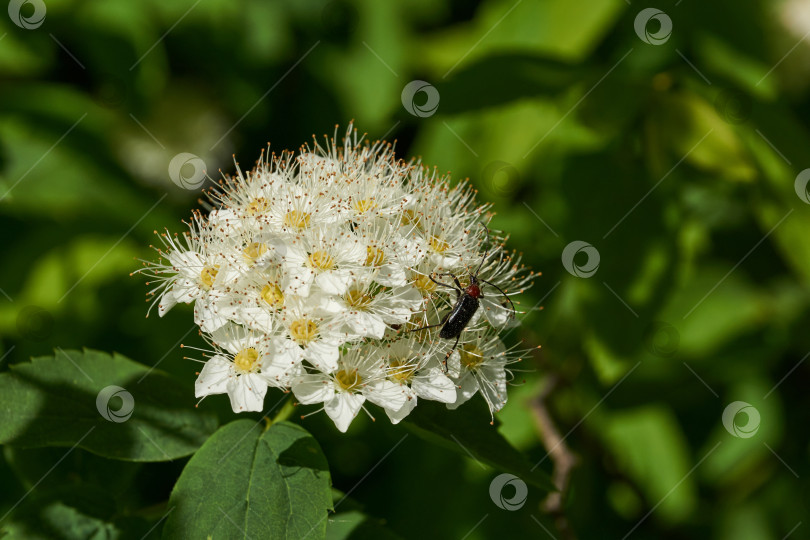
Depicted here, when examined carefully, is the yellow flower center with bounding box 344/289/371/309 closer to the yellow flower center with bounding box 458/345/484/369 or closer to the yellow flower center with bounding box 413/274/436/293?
the yellow flower center with bounding box 413/274/436/293

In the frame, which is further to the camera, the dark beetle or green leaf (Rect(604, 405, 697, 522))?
green leaf (Rect(604, 405, 697, 522))

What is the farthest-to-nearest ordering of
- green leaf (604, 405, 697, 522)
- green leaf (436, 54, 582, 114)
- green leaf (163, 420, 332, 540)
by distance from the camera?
1. green leaf (604, 405, 697, 522)
2. green leaf (436, 54, 582, 114)
3. green leaf (163, 420, 332, 540)

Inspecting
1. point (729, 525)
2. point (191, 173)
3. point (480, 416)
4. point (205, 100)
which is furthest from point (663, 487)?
point (205, 100)

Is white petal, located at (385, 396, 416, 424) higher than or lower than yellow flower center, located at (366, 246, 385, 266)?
lower

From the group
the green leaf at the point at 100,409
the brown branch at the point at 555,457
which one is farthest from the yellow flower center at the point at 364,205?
the brown branch at the point at 555,457

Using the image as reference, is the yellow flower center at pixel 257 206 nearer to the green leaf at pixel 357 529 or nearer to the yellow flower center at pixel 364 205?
the yellow flower center at pixel 364 205

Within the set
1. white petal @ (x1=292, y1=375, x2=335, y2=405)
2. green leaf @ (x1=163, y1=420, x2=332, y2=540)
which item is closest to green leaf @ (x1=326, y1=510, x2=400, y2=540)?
green leaf @ (x1=163, y1=420, x2=332, y2=540)

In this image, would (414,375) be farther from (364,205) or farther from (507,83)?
(507,83)

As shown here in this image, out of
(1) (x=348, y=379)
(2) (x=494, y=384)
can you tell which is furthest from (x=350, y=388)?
(2) (x=494, y=384)
